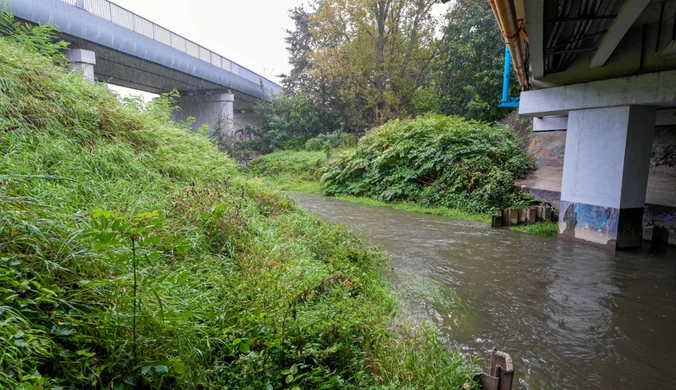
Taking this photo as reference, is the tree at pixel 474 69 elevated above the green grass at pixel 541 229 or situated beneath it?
elevated above

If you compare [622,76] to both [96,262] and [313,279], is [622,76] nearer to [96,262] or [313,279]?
[313,279]

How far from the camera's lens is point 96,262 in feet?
8.24

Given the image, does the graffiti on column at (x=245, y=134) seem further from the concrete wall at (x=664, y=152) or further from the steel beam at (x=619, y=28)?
the steel beam at (x=619, y=28)

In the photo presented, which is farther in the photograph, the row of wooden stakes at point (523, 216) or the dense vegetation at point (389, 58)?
the dense vegetation at point (389, 58)

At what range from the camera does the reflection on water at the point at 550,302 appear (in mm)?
3426

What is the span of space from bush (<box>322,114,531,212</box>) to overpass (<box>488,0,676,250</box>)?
3.11 metres

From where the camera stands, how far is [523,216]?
9.95 m

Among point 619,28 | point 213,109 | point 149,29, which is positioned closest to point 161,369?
point 619,28

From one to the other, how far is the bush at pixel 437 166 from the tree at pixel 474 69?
355 centimetres

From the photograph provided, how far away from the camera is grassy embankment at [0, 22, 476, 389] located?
1.99 m

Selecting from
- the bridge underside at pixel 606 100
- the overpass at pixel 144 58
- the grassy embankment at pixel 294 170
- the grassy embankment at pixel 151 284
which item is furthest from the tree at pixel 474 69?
the grassy embankment at pixel 151 284

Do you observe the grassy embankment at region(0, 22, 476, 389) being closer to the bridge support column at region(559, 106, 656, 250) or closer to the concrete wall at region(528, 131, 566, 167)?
the bridge support column at region(559, 106, 656, 250)

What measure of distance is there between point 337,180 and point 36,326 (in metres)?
15.3

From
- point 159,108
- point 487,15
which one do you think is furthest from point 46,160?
point 487,15
